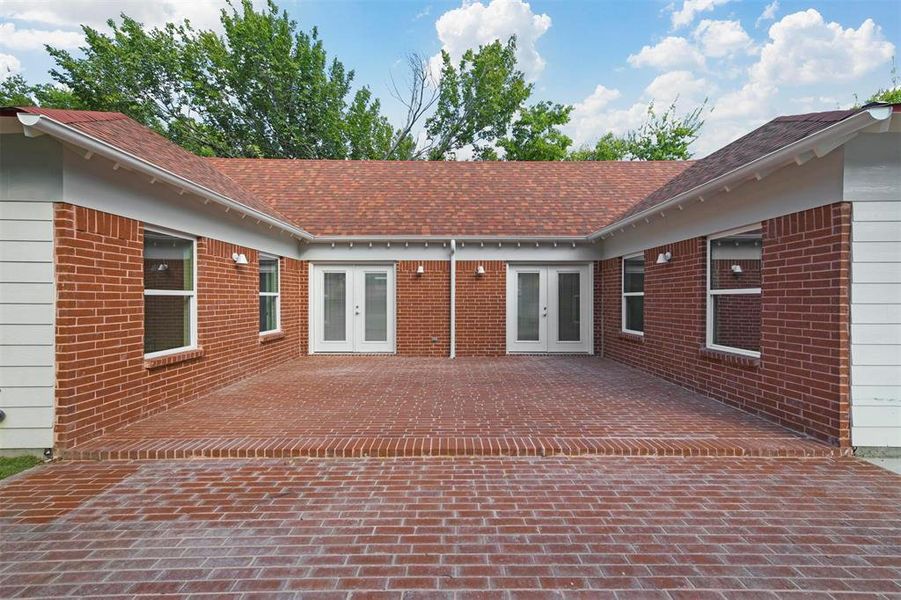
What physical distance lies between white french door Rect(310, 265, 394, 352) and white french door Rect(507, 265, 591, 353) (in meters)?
2.97

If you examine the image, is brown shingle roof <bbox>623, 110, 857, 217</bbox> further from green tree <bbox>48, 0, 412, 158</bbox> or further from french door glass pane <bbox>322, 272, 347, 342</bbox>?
green tree <bbox>48, 0, 412, 158</bbox>

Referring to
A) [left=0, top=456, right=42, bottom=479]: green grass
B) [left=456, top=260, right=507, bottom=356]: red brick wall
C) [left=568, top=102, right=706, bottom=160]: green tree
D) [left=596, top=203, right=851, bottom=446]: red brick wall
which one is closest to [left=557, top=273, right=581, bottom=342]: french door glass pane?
[left=456, top=260, right=507, bottom=356]: red brick wall

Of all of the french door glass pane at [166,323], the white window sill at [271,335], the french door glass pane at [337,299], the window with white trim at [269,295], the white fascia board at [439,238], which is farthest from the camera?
the french door glass pane at [337,299]

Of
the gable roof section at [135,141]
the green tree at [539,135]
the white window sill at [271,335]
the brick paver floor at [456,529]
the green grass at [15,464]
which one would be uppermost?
the green tree at [539,135]

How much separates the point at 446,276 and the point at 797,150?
728 centimetres

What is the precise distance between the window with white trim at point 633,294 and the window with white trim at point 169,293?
800cm

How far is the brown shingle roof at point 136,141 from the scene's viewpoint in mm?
4539

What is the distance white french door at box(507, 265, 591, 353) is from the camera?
10805mm

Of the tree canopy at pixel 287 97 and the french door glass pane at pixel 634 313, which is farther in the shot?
the tree canopy at pixel 287 97

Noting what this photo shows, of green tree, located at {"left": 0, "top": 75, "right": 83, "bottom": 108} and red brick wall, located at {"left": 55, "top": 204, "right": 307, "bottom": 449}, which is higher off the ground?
green tree, located at {"left": 0, "top": 75, "right": 83, "bottom": 108}

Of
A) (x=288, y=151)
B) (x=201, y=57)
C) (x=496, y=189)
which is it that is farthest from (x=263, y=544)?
(x=201, y=57)

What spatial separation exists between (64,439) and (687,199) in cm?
805

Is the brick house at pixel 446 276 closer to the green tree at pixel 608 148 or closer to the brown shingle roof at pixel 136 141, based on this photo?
the brown shingle roof at pixel 136 141

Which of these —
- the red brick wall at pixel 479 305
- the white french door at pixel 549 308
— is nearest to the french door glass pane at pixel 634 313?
the white french door at pixel 549 308
